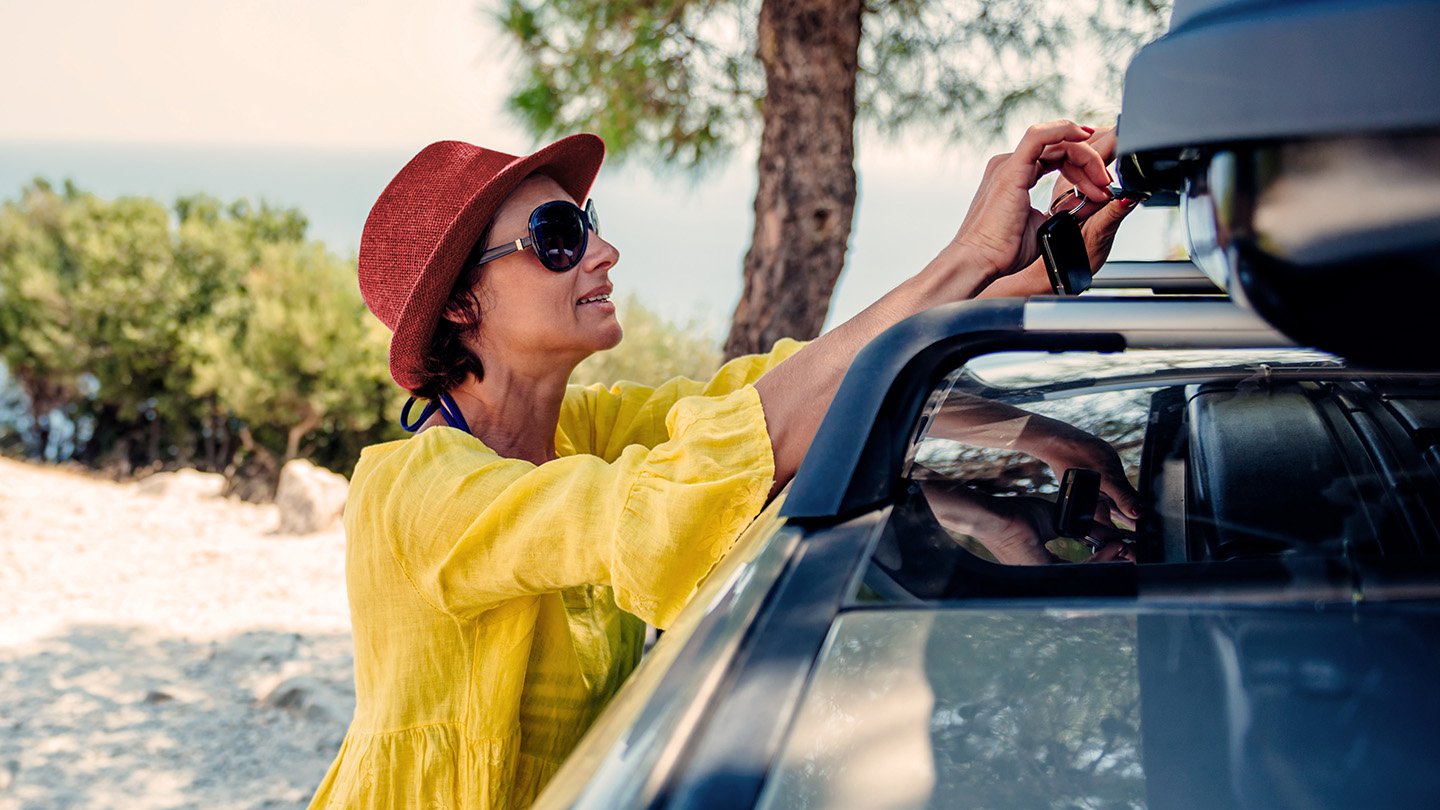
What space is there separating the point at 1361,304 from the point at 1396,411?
52 centimetres

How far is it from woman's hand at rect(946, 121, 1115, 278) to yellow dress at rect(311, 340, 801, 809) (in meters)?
0.39

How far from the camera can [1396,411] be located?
1.33 m

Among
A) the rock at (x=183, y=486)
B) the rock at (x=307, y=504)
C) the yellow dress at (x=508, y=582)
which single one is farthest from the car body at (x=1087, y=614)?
the rock at (x=183, y=486)

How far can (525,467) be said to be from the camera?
5.12 feet

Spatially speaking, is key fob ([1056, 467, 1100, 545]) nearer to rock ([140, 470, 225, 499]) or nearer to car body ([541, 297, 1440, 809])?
car body ([541, 297, 1440, 809])

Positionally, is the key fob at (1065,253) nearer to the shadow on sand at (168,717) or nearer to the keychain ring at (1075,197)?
the keychain ring at (1075,197)

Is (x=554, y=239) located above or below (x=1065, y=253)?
above

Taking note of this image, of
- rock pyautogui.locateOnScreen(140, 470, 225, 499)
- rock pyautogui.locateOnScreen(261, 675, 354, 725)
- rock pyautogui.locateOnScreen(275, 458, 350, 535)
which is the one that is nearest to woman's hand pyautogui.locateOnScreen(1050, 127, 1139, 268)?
rock pyautogui.locateOnScreen(261, 675, 354, 725)

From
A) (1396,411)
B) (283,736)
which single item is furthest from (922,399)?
(283,736)

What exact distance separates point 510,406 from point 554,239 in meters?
0.28

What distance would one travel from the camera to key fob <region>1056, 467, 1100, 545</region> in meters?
1.26

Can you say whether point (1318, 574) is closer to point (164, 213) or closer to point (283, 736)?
point (283, 736)

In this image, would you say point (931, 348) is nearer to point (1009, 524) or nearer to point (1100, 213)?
point (1009, 524)

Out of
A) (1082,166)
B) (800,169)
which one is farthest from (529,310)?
(800,169)
